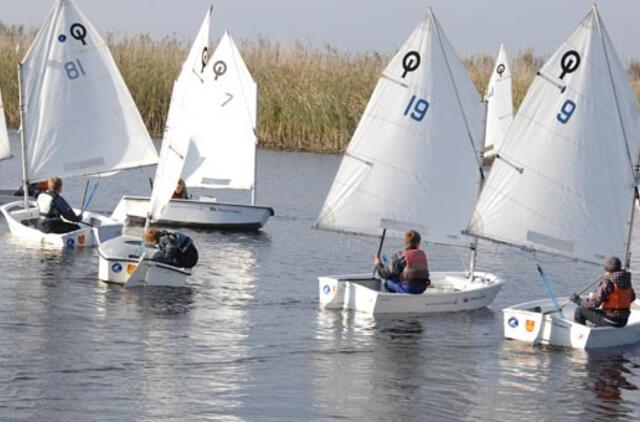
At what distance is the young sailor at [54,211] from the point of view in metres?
28.1

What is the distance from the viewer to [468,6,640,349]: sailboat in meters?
22.6

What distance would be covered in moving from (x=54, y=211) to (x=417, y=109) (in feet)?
25.3

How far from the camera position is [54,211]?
1121 inches

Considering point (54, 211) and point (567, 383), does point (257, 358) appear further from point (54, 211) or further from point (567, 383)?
point (54, 211)

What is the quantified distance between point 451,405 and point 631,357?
172 inches

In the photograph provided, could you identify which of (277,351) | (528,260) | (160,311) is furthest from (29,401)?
(528,260)

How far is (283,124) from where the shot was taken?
51.1 meters

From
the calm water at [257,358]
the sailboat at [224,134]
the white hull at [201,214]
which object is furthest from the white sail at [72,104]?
the calm water at [257,358]

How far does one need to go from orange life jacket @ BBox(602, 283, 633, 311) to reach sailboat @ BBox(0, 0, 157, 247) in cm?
1365

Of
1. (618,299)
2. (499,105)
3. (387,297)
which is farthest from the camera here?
(499,105)

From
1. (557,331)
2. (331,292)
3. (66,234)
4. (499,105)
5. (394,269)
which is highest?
(499,105)

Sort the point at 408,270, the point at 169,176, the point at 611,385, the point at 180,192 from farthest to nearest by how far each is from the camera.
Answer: the point at 180,192 < the point at 169,176 < the point at 408,270 < the point at 611,385

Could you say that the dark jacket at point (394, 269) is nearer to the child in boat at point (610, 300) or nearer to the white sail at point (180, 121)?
the child in boat at point (610, 300)

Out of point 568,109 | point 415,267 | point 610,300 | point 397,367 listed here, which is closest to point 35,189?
point 415,267
